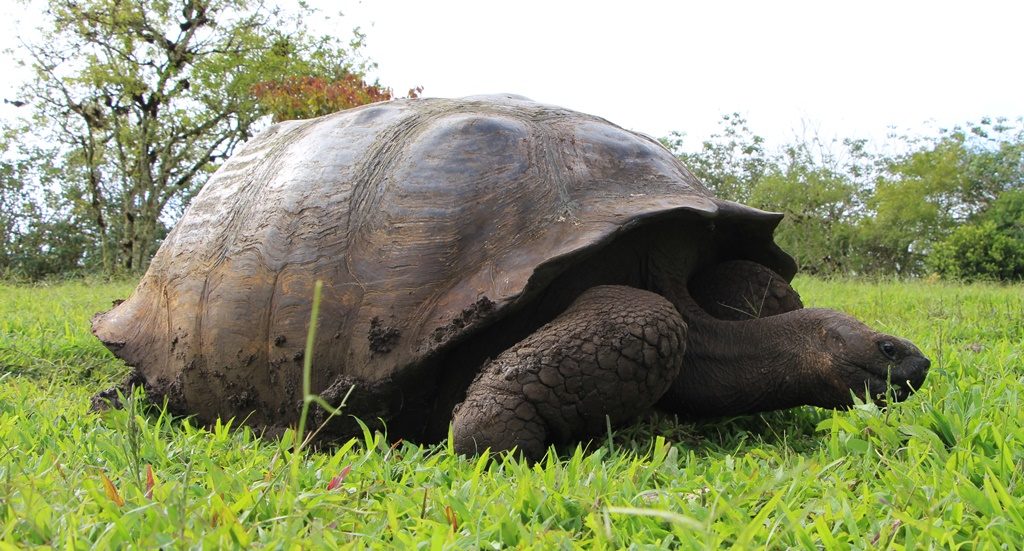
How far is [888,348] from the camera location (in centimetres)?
248

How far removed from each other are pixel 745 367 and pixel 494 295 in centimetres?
98

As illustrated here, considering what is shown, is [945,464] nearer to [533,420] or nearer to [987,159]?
[533,420]

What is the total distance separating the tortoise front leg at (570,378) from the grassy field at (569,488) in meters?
0.12

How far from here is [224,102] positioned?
19391 mm

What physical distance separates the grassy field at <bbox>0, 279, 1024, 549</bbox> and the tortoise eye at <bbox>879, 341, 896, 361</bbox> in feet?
0.57

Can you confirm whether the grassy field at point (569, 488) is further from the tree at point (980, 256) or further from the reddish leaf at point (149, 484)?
the tree at point (980, 256)

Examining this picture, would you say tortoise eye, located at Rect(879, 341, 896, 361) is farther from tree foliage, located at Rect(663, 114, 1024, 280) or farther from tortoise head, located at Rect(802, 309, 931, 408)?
tree foliage, located at Rect(663, 114, 1024, 280)

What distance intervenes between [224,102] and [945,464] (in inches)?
788

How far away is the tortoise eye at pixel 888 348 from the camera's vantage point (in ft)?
8.13

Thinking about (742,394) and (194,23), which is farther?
(194,23)

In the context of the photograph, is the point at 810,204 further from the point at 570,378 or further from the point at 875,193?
the point at 570,378

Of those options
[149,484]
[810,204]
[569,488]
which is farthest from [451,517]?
[810,204]

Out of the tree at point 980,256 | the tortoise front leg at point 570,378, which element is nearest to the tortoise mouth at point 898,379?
the tortoise front leg at point 570,378

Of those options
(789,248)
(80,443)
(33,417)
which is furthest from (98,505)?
(789,248)
